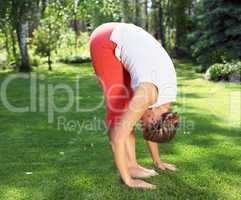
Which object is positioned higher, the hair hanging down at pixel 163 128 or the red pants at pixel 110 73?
the red pants at pixel 110 73

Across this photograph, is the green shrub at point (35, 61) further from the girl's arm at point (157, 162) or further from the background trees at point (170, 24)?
the girl's arm at point (157, 162)

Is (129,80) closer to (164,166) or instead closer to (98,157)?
(164,166)

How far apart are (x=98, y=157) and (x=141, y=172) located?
0.91 metres

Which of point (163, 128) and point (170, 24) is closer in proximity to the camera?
point (163, 128)

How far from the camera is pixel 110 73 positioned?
11.8 feet

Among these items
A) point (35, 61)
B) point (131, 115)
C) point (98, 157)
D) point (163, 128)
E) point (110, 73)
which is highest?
point (110, 73)

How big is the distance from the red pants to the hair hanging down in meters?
0.27

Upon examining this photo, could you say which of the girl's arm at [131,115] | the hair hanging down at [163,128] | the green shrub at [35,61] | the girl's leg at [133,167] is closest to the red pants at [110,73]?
the girl's arm at [131,115]

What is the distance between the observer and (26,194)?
12.4 feet

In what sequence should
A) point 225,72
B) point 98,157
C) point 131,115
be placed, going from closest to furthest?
1. point 131,115
2. point 98,157
3. point 225,72

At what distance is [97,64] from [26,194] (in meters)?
1.21

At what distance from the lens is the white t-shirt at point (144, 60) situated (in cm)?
346

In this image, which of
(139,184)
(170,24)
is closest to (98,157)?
(139,184)

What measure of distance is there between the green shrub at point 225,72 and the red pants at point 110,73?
900 cm
